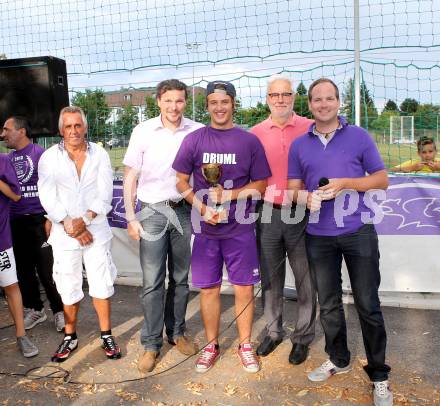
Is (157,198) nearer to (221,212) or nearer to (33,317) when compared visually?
(221,212)

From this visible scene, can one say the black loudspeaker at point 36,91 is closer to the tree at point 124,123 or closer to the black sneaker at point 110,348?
the tree at point 124,123

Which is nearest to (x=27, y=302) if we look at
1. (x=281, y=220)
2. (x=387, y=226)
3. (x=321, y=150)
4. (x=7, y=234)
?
(x=7, y=234)

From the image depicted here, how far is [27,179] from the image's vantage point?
4.70m

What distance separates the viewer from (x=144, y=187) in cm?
387

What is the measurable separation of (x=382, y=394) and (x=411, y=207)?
7.97ft

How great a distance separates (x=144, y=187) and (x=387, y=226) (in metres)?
2.75

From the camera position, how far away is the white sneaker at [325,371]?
357 centimetres

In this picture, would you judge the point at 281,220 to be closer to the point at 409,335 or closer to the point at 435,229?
the point at 409,335

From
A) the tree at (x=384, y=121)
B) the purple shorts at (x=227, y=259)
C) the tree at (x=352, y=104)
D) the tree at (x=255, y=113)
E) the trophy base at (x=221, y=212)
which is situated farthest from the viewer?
the tree at (x=384, y=121)

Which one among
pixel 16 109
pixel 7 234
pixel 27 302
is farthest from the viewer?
pixel 16 109

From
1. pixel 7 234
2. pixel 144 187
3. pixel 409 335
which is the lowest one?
pixel 409 335

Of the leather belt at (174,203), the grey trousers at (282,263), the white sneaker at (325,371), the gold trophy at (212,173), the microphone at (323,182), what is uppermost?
the gold trophy at (212,173)

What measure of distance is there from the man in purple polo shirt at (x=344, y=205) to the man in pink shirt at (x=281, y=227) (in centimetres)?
38

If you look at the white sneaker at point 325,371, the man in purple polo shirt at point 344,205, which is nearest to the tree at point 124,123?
the man in purple polo shirt at point 344,205
